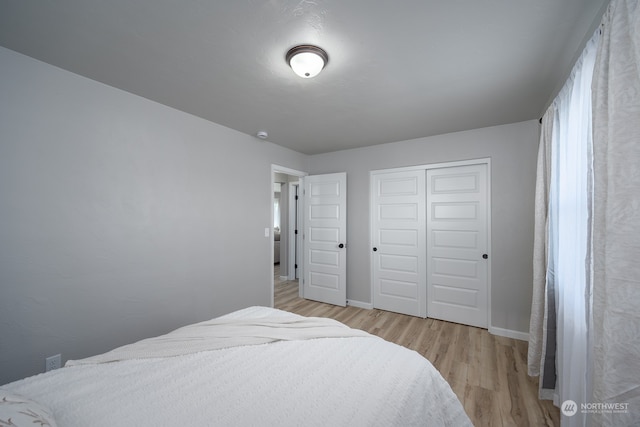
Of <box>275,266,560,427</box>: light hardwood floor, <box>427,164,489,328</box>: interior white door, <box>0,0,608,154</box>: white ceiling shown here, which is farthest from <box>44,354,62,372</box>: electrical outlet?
<box>427,164,489,328</box>: interior white door

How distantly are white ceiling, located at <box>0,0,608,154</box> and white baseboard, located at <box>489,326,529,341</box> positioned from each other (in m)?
2.50

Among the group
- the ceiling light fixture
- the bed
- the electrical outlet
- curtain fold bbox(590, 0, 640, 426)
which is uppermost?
the ceiling light fixture

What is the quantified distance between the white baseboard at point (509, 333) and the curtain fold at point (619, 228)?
92.3 inches

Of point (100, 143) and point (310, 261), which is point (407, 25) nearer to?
point (100, 143)

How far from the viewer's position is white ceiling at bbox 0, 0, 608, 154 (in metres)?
1.35

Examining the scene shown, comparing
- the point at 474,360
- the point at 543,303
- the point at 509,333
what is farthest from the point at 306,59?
the point at 509,333

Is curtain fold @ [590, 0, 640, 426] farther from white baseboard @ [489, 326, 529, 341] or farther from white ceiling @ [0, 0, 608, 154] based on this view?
white baseboard @ [489, 326, 529, 341]

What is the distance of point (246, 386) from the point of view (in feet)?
3.78

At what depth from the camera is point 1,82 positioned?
1658 mm

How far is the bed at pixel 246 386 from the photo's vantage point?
0.96 m

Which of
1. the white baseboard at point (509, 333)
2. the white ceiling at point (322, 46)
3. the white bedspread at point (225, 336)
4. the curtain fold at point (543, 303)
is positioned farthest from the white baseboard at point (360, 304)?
the white ceiling at point (322, 46)

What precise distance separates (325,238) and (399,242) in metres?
1.20

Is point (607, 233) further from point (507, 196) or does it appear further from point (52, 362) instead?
point (52, 362)

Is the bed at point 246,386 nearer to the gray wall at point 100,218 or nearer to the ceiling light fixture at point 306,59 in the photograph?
the gray wall at point 100,218
